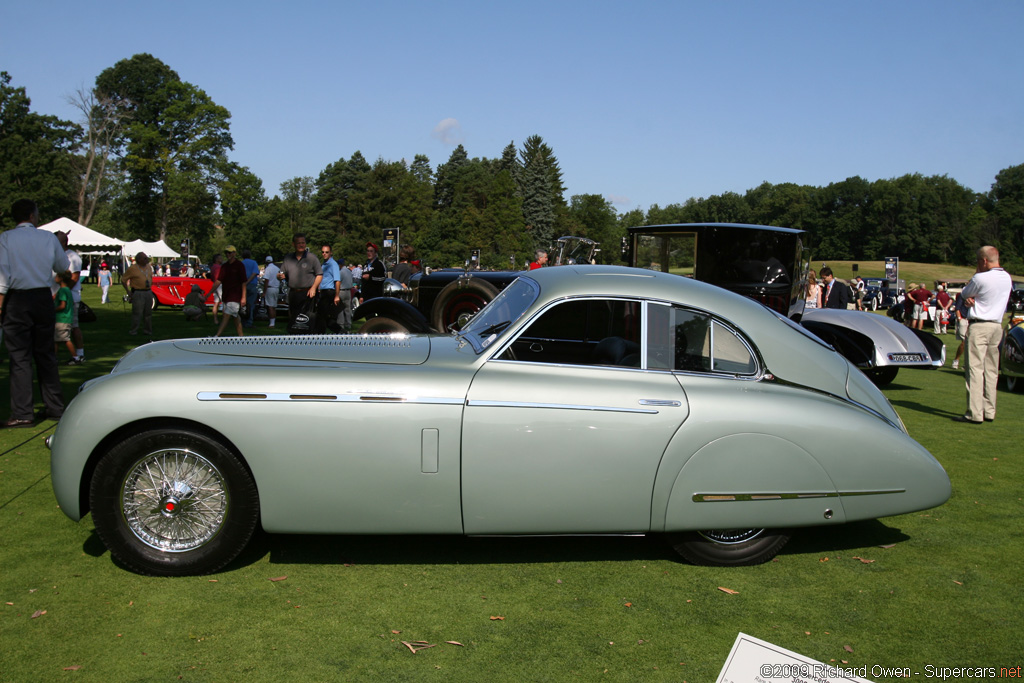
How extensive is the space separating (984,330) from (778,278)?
8.19ft

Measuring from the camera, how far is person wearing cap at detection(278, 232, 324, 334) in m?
11.2

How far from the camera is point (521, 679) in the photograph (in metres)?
2.81

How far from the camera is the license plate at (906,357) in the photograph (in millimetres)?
9555

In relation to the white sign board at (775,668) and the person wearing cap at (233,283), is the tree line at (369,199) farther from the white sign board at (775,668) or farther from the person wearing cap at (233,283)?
the white sign board at (775,668)

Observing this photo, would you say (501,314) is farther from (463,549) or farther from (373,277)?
(373,277)

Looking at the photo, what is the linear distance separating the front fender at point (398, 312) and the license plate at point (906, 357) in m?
6.13

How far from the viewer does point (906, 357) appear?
9.58m

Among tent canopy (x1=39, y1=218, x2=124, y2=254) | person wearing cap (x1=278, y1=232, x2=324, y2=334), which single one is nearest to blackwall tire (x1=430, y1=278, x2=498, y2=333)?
person wearing cap (x1=278, y1=232, x2=324, y2=334)

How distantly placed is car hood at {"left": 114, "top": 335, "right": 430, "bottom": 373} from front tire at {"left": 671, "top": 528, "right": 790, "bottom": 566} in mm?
1743

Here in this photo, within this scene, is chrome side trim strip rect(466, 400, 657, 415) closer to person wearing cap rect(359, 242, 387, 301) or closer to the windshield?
the windshield

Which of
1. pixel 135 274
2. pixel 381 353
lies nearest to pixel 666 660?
pixel 381 353

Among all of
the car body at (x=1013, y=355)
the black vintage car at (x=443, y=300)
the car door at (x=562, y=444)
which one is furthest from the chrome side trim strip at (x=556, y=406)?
the car body at (x=1013, y=355)

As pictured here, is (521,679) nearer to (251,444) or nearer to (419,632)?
(419,632)

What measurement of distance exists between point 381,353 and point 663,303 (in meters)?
1.50
